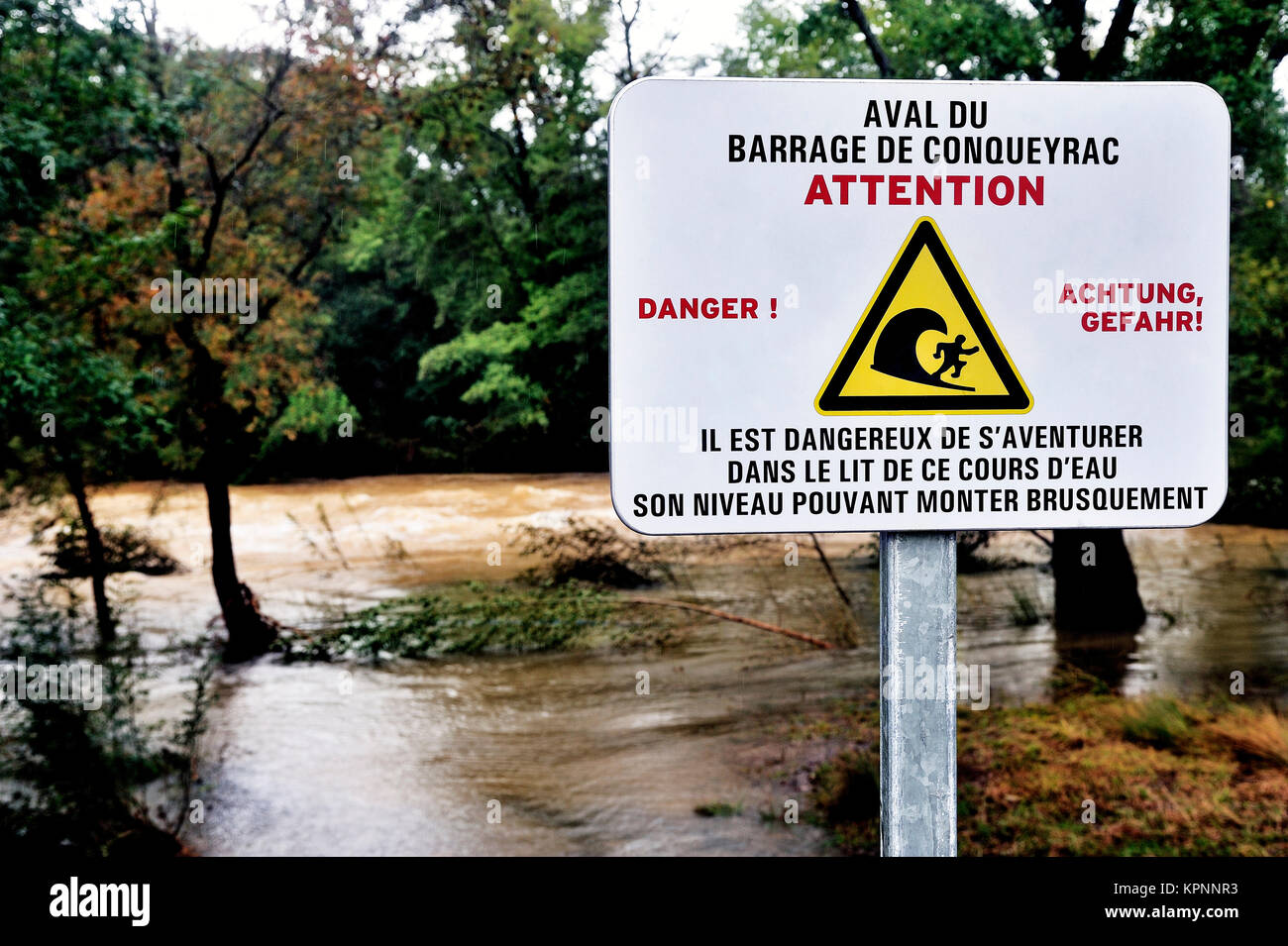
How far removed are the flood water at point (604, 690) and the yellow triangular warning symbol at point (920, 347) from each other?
22.7 feet

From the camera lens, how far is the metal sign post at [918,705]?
164 centimetres

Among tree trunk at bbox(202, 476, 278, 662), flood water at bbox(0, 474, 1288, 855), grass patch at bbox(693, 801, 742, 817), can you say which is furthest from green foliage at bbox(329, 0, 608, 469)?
grass patch at bbox(693, 801, 742, 817)

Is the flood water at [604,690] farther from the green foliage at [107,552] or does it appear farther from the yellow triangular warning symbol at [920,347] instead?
the yellow triangular warning symbol at [920,347]

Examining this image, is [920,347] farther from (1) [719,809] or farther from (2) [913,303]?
(1) [719,809]

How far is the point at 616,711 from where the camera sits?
1312 centimetres

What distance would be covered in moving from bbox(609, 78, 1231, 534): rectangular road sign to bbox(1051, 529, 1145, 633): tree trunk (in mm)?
13028

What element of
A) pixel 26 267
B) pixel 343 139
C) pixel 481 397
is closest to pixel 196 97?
pixel 26 267

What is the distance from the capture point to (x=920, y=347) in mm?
1742

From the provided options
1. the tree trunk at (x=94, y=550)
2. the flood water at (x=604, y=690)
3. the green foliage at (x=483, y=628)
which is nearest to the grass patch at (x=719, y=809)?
the flood water at (x=604, y=690)

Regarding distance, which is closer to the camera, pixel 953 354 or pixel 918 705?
pixel 918 705

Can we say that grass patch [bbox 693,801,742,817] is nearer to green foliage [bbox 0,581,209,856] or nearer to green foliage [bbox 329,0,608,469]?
green foliage [bbox 0,581,209,856]

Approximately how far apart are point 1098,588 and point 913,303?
45.4ft

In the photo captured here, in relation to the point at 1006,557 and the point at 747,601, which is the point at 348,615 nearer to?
the point at 747,601

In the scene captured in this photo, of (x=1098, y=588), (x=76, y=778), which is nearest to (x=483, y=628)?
(x=76, y=778)
